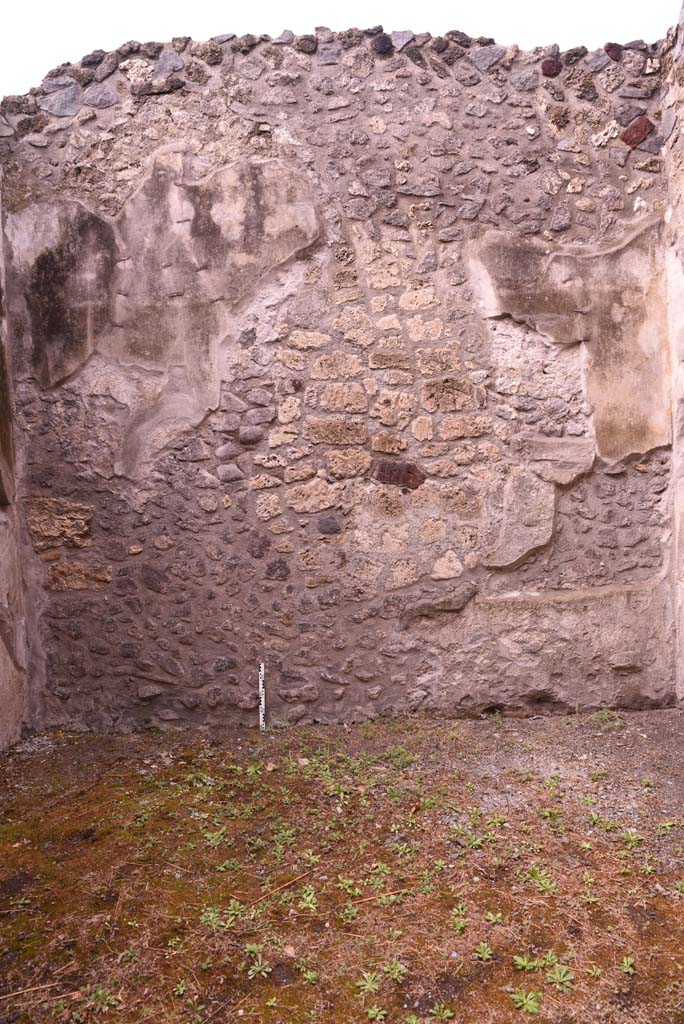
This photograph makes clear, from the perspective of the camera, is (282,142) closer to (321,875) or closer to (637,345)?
(637,345)

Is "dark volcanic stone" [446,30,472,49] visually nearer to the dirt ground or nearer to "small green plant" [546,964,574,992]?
the dirt ground

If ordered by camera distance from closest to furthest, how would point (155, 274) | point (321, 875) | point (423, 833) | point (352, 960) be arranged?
point (352, 960) < point (321, 875) < point (423, 833) < point (155, 274)

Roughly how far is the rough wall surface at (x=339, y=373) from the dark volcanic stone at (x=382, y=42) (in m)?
0.02

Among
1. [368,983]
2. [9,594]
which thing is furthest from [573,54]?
[368,983]

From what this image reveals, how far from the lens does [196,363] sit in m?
3.67

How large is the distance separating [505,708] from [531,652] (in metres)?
0.29

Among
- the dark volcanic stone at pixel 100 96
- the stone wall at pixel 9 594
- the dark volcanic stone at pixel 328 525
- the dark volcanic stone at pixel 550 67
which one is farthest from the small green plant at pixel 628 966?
the dark volcanic stone at pixel 100 96

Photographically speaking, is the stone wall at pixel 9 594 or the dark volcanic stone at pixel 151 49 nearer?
the stone wall at pixel 9 594

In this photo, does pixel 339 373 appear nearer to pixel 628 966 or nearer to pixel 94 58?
pixel 94 58

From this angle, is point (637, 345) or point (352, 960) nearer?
point (352, 960)

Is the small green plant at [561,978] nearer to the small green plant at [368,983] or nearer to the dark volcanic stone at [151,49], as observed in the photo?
the small green plant at [368,983]

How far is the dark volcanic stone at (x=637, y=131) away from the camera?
3.77 meters

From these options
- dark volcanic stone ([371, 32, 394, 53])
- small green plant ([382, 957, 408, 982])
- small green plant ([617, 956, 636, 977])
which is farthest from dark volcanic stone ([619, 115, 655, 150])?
small green plant ([382, 957, 408, 982])

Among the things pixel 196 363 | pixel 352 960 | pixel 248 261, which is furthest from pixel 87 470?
pixel 352 960
